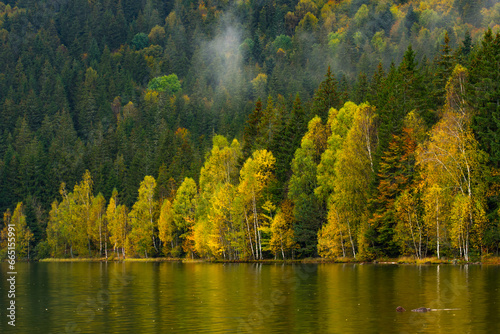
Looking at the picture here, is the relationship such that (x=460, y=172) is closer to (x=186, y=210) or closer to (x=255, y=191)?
(x=255, y=191)

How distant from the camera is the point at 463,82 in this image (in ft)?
286

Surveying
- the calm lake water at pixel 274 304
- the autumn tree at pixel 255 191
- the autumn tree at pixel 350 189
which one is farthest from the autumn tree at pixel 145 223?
the calm lake water at pixel 274 304

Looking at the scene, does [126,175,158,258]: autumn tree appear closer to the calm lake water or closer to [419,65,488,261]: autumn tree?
the calm lake water

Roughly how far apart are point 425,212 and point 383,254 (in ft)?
32.3

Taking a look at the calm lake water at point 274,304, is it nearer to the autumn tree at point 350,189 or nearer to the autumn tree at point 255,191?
the autumn tree at point 350,189

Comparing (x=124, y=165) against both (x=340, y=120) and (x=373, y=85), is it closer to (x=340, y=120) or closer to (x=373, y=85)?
(x=373, y=85)

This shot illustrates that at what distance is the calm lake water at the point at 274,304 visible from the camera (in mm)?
35438

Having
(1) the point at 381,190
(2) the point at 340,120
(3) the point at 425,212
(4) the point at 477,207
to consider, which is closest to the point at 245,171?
(2) the point at 340,120

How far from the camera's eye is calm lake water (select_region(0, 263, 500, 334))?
35438mm

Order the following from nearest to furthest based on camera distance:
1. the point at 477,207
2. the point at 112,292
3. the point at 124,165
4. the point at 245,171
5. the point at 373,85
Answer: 1. the point at 112,292
2. the point at 477,207
3. the point at 245,171
4. the point at 373,85
5. the point at 124,165

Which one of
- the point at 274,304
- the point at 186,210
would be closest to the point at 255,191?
the point at 186,210

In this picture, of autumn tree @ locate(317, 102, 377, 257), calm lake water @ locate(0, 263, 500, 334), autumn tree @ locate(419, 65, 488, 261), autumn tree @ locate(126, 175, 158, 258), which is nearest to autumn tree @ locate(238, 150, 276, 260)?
autumn tree @ locate(317, 102, 377, 257)

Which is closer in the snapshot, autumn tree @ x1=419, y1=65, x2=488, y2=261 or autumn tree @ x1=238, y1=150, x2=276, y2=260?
autumn tree @ x1=419, y1=65, x2=488, y2=261

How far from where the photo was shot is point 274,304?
45125mm
